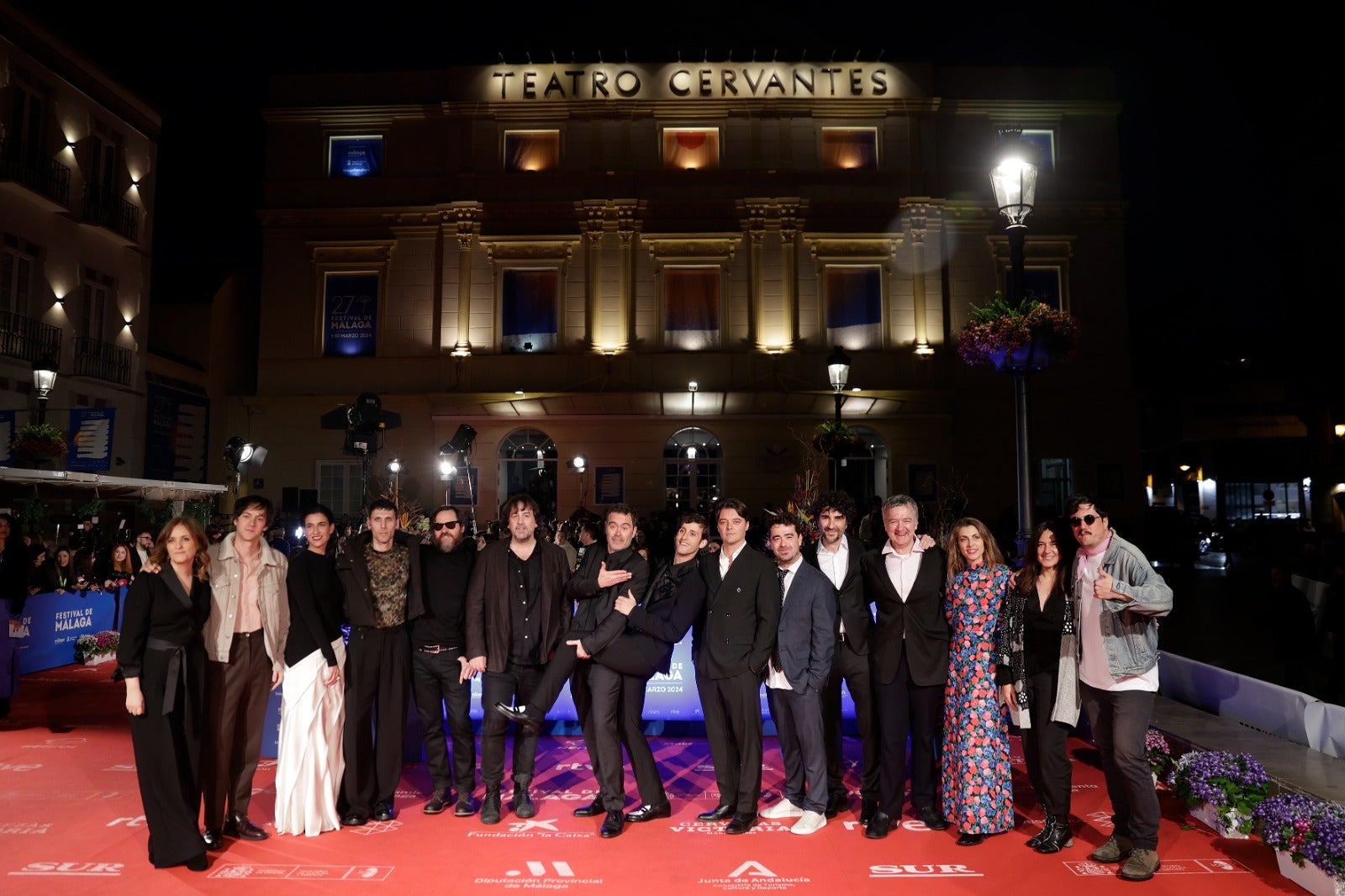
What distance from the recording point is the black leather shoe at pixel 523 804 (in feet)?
18.3

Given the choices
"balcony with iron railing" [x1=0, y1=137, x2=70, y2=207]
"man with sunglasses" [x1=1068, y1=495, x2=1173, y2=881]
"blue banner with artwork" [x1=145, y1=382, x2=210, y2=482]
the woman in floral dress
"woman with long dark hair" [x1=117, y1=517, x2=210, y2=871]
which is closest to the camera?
"man with sunglasses" [x1=1068, y1=495, x2=1173, y2=881]

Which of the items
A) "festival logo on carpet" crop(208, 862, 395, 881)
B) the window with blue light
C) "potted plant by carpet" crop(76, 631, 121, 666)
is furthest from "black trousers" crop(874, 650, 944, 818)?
the window with blue light

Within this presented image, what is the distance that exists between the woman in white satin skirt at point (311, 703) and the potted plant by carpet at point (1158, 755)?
5.59 meters

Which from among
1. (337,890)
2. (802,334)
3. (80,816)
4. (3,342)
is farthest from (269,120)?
(337,890)

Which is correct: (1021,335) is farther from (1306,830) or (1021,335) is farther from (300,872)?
(300,872)

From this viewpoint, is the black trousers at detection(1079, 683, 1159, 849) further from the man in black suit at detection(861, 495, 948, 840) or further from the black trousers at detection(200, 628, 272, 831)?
the black trousers at detection(200, 628, 272, 831)

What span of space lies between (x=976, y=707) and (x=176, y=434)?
22.9 m

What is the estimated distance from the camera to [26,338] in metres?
18.2

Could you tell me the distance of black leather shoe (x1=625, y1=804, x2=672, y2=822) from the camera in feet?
18.1

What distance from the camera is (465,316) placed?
22656 mm

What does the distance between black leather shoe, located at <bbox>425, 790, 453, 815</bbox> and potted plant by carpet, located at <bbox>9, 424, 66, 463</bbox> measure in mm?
12467

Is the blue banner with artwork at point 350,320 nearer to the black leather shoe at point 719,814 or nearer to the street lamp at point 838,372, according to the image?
the street lamp at point 838,372

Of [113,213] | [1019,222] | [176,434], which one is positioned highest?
[113,213]

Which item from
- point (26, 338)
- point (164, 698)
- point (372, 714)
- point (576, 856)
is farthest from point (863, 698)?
point (26, 338)
